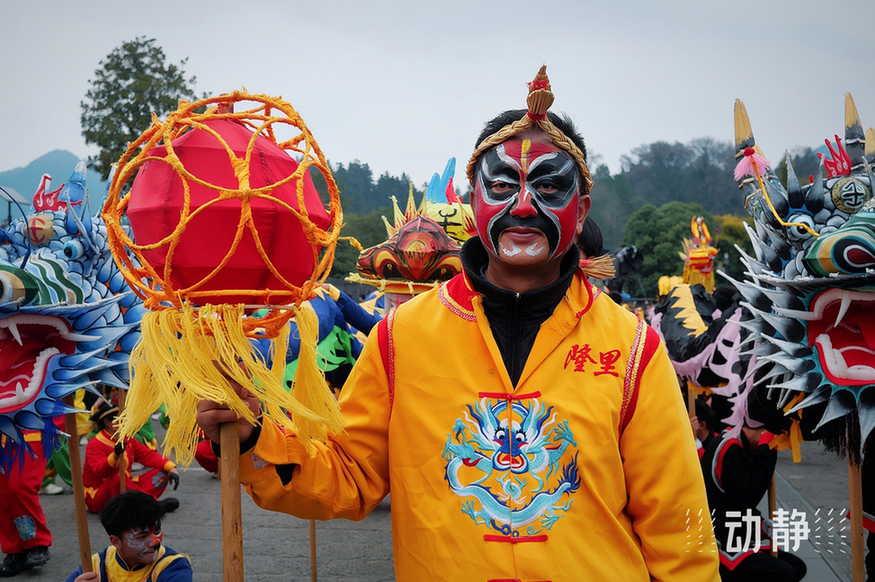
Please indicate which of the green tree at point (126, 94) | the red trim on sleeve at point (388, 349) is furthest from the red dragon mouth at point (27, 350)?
the green tree at point (126, 94)

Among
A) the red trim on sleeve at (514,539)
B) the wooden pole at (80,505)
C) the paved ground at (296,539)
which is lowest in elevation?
the paved ground at (296,539)

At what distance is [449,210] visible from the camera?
5590mm

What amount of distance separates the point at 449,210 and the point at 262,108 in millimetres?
3794

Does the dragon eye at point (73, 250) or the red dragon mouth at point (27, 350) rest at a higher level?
the dragon eye at point (73, 250)

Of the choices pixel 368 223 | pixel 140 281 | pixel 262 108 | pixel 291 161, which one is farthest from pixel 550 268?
pixel 368 223

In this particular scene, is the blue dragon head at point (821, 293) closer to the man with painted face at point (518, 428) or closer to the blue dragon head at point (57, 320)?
the man with painted face at point (518, 428)

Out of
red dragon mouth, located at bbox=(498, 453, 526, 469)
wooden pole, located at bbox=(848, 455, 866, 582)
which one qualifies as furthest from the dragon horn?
red dragon mouth, located at bbox=(498, 453, 526, 469)

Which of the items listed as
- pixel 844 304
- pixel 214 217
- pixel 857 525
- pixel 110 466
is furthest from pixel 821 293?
pixel 110 466

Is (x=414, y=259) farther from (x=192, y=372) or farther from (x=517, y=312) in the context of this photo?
(x=192, y=372)

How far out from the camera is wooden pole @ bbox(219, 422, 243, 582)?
161 centimetres

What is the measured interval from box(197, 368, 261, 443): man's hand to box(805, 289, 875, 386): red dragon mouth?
274cm

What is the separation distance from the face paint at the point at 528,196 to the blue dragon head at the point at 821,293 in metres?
1.82

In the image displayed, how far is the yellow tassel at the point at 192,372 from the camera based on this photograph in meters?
1.60

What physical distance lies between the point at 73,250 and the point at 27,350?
68 cm
